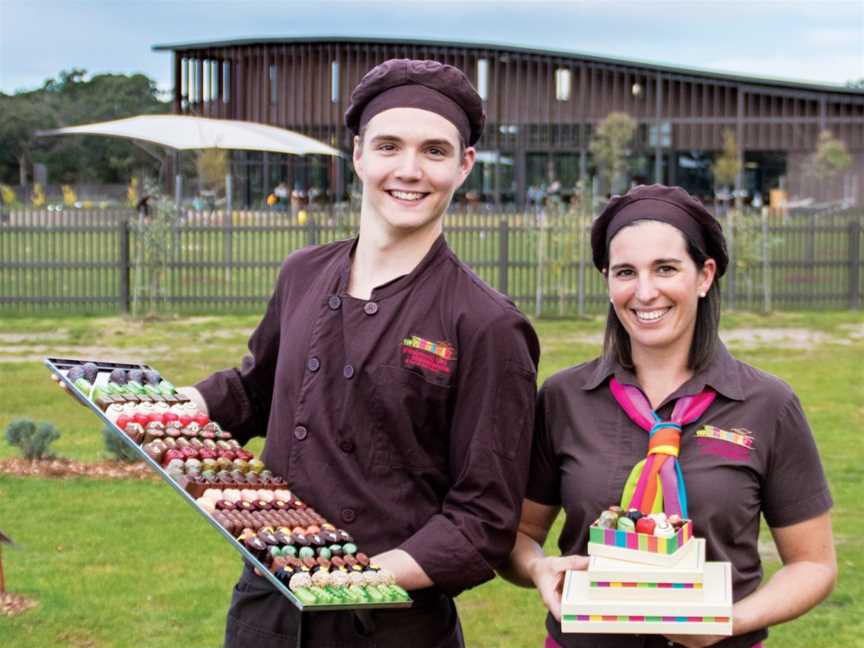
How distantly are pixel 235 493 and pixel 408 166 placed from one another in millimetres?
803

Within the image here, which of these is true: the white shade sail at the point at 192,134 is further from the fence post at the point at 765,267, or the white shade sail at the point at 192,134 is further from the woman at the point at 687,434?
the woman at the point at 687,434

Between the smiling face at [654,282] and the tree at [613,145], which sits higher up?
the tree at [613,145]

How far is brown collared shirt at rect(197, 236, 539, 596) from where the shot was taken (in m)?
2.96

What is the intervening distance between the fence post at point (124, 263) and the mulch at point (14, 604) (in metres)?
15.7

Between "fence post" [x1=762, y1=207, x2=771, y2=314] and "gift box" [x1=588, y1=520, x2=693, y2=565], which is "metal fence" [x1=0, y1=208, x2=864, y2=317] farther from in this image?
"gift box" [x1=588, y1=520, x2=693, y2=565]

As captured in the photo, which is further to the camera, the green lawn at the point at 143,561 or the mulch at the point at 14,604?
the mulch at the point at 14,604

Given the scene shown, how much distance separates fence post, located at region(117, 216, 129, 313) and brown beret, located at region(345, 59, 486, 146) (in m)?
20.1

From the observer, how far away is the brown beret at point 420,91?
302cm

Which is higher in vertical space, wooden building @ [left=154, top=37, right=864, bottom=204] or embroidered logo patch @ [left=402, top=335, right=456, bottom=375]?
wooden building @ [left=154, top=37, right=864, bottom=204]

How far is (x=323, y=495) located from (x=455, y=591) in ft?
1.19

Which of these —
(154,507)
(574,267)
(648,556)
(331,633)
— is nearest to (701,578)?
(648,556)

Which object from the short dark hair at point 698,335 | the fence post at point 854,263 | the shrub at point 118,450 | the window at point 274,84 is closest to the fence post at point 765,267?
the fence post at point 854,263

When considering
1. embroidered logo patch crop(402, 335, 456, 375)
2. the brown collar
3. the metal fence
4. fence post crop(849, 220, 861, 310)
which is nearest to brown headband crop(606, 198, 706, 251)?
the brown collar

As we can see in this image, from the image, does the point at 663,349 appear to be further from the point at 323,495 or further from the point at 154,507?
the point at 154,507
